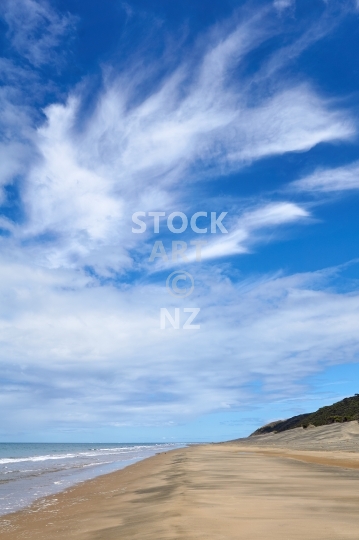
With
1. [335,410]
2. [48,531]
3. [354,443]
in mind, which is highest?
[335,410]

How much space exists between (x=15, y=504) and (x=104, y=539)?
1348 cm

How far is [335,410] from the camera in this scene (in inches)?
3423

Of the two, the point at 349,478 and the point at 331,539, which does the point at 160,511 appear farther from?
the point at 349,478

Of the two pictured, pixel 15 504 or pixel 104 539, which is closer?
pixel 104 539

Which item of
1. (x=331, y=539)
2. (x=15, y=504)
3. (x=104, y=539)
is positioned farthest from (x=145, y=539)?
(x=15, y=504)

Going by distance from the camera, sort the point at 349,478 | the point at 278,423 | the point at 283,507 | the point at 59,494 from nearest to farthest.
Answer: the point at 283,507
the point at 349,478
the point at 59,494
the point at 278,423

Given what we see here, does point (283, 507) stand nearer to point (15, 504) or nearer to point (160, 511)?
point (160, 511)

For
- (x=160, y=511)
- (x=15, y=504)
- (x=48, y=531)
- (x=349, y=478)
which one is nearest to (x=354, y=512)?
(x=160, y=511)

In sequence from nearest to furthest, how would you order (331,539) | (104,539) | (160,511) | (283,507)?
(331,539) → (104,539) → (283,507) → (160,511)

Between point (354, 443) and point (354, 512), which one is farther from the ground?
point (354, 443)

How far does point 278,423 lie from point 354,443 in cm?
8561

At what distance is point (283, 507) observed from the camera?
37.1 ft

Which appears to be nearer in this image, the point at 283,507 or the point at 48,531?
the point at 283,507

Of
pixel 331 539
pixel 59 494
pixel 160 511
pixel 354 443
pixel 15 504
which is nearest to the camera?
pixel 331 539
